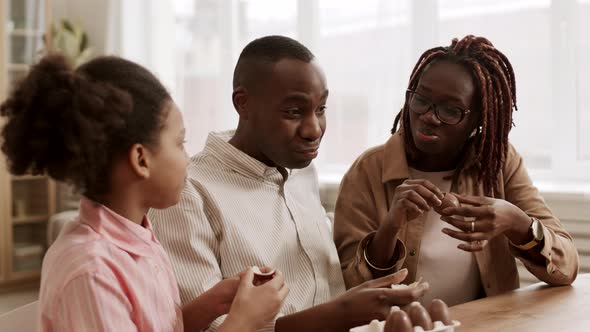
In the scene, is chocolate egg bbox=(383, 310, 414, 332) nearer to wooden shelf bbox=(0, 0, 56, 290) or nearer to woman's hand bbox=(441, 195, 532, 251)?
woman's hand bbox=(441, 195, 532, 251)

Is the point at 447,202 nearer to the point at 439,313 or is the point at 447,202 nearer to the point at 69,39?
the point at 439,313

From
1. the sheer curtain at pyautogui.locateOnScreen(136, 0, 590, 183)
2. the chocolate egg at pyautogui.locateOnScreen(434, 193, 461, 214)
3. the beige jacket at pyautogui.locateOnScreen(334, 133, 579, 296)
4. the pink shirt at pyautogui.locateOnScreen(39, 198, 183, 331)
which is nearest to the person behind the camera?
the pink shirt at pyautogui.locateOnScreen(39, 198, 183, 331)

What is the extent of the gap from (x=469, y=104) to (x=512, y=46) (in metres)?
1.56

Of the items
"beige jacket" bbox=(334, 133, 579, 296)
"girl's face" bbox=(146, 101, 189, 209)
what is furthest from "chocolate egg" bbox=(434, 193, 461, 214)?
"girl's face" bbox=(146, 101, 189, 209)

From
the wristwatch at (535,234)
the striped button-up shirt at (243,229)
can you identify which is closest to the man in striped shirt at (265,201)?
the striped button-up shirt at (243,229)

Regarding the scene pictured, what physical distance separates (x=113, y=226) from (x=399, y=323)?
46 cm

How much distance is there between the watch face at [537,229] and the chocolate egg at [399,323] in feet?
2.44

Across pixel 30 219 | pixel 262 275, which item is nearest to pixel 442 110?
pixel 262 275

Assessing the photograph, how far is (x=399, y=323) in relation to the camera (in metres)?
1.03

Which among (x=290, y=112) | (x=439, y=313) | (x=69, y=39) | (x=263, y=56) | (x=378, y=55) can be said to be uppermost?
(x=69, y=39)

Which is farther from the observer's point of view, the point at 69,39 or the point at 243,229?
the point at 69,39

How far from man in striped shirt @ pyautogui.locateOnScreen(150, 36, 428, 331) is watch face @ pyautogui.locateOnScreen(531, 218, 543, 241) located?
0.48 m

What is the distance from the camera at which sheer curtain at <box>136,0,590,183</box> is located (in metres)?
3.10

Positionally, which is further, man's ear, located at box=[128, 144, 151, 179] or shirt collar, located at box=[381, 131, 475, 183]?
shirt collar, located at box=[381, 131, 475, 183]
